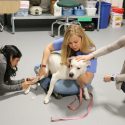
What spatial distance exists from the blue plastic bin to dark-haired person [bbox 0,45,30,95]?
246 centimetres

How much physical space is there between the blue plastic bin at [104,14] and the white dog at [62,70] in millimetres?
2352

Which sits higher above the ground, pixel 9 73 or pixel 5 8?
pixel 5 8

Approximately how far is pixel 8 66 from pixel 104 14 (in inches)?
104


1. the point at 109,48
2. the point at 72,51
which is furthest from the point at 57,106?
the point at 109,48

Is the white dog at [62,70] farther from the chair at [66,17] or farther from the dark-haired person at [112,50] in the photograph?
→ the chair at [66,17]

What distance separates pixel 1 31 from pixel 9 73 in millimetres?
2044

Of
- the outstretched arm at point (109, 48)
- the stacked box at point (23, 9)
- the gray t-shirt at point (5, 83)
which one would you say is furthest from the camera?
the stacked box at point (23, 9)

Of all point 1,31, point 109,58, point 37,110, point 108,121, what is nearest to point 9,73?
point 37,110

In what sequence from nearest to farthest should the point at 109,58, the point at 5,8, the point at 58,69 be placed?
the point at 58,69 < the point at 109,58 < the point at 5,8

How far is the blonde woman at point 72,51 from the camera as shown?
2227 mm

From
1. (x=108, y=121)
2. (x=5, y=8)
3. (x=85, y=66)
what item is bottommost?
(x=108, y=121)

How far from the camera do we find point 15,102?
7.91 feet

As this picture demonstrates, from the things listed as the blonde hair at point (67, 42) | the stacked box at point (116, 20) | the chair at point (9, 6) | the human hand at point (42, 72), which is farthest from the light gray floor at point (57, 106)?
the stacked box at point (116, 20)

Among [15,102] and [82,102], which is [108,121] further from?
[15,102]
